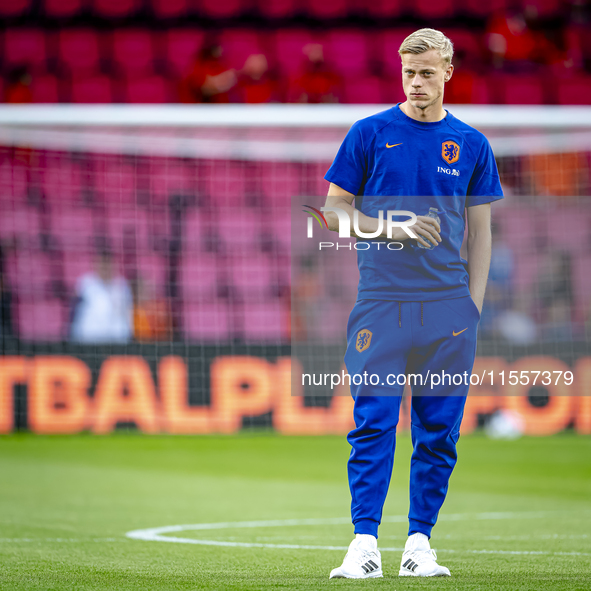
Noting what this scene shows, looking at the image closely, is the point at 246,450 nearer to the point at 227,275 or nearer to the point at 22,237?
the point at 227,275

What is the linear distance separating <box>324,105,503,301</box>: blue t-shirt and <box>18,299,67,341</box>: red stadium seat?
8404mm

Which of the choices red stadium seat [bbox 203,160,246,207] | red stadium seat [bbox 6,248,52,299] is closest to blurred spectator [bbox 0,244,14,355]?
red stadium seat [bbox 6,248,52,299]

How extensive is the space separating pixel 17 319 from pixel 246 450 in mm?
3194

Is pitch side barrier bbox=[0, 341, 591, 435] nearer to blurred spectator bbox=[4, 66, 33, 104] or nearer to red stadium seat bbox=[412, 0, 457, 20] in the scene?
blurred spectator bbox=[4, 66, 33, 104]

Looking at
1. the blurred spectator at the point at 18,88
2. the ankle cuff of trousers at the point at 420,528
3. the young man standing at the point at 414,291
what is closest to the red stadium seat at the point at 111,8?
the blurred spectator at the point at 18,88

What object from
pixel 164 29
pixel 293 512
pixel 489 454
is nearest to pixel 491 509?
pixel 293 512

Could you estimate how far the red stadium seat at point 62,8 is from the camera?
48.4 feet

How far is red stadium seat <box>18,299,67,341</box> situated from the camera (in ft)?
37.3

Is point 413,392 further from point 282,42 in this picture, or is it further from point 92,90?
point 282,42

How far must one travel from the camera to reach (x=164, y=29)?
14961mm

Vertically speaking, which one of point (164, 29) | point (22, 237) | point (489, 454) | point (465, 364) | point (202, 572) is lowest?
point (489, 454)

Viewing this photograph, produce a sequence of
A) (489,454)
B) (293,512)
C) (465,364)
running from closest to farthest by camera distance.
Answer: (465,364), (293,512), (489,454)

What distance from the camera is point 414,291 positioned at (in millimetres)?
3336

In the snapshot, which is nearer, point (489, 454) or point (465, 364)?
point (465, 364)
